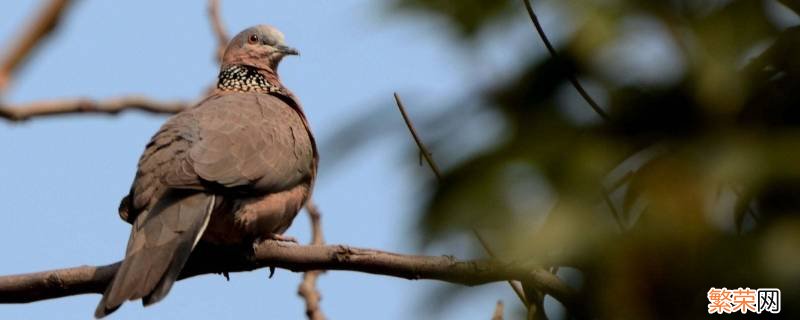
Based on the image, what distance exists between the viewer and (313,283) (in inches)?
195

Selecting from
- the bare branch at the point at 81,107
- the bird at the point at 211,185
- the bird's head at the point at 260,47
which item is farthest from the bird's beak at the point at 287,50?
the bare branch at the point at 81,107

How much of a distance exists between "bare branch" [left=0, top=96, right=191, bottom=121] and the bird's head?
15.1ft

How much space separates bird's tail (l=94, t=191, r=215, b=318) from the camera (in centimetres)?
388

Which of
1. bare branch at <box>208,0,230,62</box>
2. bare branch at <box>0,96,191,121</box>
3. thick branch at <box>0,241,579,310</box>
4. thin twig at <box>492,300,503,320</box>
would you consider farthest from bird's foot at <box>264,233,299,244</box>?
bare branch at <box>0,96,191,121</box>

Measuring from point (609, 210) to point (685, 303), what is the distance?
213 mm

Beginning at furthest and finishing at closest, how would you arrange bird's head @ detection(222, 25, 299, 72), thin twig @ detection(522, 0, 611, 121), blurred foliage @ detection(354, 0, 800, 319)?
bird's head @ detection(222, 25, 299, 72), thin twig @ detection(522, 0, 611, 121), blurred foliage @ detection(354, 0, 800, 319)

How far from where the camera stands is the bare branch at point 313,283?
4.68m

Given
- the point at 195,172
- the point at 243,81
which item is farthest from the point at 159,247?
the point at 243,81

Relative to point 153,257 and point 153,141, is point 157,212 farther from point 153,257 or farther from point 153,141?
point 153,141

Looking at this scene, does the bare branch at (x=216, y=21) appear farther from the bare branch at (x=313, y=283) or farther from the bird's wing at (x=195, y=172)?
the bare branch at (x=313, y=283)

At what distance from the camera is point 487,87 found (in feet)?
5.46

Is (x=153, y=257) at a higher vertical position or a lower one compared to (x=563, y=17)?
lower

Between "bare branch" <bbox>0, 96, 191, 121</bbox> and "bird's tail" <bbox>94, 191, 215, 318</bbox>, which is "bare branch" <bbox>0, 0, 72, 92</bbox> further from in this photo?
"bird's tail" <bbox>94, 191, 215, 318</bbox>

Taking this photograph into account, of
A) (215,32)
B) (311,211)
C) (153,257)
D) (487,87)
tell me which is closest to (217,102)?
(215,32)
